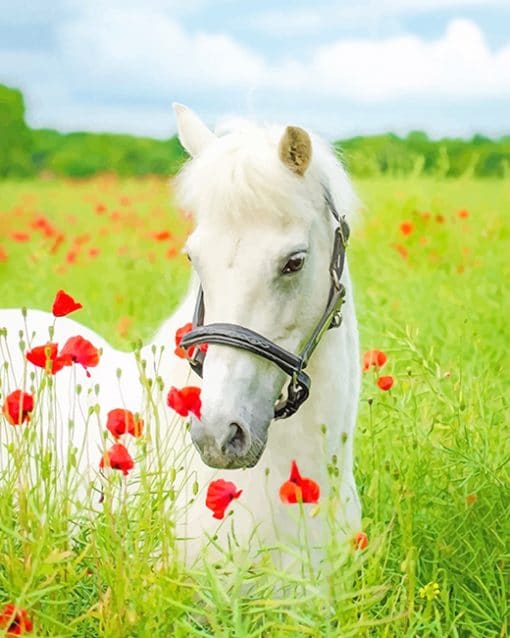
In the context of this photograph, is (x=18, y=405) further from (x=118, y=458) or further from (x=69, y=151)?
(x=69, y=151)

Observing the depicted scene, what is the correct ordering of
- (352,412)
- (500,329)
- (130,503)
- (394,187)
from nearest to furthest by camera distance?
(130,503), (352,412), (500,329), (394,187)

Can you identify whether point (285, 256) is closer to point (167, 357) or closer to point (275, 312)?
point (275, 312)

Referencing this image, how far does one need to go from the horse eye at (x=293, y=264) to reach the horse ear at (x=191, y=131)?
0.57 m

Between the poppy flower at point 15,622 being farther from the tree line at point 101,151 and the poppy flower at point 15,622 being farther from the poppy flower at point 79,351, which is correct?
the tree line at point 101,151

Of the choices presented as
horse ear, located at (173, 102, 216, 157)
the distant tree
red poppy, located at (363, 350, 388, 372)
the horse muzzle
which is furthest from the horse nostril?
the distant tree

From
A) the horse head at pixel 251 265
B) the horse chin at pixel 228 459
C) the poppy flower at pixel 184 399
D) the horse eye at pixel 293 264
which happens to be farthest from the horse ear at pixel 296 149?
the horse chin at pixel 228 459

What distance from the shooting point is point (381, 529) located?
12.0ft

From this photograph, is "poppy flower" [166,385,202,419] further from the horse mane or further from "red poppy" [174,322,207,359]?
the horse mane

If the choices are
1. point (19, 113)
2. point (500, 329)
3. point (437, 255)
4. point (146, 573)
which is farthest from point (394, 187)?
point (19, 113)

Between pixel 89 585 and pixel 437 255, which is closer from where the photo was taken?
pixel 89 585

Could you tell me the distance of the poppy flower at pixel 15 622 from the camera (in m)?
2.55

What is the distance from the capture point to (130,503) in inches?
120

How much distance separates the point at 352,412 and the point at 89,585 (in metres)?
1.01

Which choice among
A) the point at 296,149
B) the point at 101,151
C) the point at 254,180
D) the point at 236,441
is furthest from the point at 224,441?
the point at 101,151
